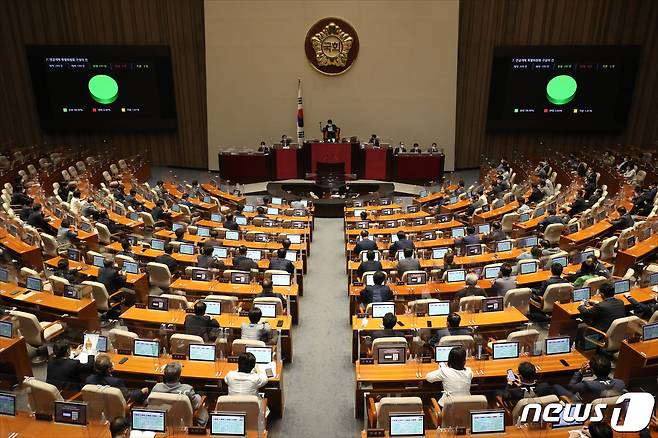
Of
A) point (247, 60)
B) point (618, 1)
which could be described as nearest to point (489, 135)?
point (618, 1)

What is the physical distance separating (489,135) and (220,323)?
56.3 ft

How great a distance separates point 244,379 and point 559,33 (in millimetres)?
19924

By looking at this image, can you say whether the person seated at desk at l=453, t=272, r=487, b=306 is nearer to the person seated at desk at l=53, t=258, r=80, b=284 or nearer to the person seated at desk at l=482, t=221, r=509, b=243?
the person seated at desk at l=482, t=221, r=509, b=243

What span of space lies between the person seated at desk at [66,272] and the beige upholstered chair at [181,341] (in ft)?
11.6

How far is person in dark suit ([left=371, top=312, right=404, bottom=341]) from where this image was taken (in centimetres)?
705

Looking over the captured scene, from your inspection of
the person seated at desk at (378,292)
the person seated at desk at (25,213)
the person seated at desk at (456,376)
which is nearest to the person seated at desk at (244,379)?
the person seated at desk at (456,376)

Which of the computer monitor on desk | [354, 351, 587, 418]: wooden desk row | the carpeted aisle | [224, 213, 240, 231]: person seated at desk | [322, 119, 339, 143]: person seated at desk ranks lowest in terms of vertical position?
the carpeted aisle

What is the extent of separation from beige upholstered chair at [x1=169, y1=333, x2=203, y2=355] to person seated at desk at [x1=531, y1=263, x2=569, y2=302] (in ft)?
18.8

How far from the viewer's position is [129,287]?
32.3 feet

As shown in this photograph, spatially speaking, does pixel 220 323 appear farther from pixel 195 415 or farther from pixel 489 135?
pixel 489 135

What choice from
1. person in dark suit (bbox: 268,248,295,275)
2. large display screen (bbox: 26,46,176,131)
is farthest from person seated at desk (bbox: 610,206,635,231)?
large display screen (bbox: 26,46,176,131)

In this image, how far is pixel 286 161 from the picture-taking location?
20656 millimetres

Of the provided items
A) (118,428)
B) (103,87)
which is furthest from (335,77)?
(118,428)

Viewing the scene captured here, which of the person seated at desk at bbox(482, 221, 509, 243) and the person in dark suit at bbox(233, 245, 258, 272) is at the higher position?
the person seated at desk at bbox(482, 221, 509, 243)
